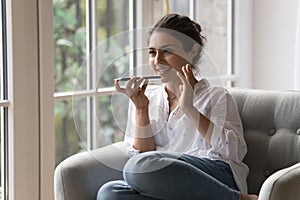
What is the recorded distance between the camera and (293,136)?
2182mm

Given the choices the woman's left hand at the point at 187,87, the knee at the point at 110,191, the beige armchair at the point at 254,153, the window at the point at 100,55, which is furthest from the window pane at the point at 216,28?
the knee at the point at 110,191

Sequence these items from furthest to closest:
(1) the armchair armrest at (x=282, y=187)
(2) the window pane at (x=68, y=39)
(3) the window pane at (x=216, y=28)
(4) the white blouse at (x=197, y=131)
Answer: (3) the window pane at (x=216, y=28) → (2) the window pane at (x=68, y=39) → (4) the white blouse at (x=197, y=131) → (1) the armchair armrest at (x=282, y=187)

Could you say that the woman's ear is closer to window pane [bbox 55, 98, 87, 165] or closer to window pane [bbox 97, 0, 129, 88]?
window pane [bbox 97, 0, 129, 88]

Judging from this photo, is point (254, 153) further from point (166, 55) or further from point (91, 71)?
point (91, 71)

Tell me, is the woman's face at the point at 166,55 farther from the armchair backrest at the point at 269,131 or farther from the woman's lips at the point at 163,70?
the armchair backrest at the point at 269,131

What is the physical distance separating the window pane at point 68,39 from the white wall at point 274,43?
1.27 metres

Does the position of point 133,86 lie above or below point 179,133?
above

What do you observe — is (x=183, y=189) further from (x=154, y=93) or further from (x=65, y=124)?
(x=65, y=124)

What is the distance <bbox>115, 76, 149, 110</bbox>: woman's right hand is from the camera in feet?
6.37

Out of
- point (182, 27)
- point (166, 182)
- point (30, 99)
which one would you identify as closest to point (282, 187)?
point (166, 182)

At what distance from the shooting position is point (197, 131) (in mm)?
1997

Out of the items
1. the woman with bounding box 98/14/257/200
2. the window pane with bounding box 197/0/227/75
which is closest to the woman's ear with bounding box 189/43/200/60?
the woman with bounding box 98/14/257/200

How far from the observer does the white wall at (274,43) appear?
3.38 meters

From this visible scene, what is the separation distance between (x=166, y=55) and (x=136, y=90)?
0.49 ft
